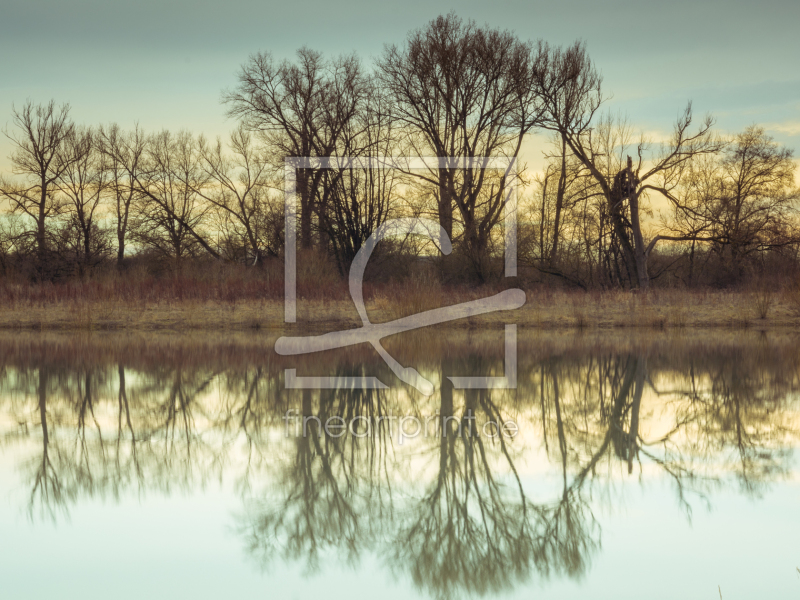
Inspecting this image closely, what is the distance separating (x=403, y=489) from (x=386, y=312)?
1472 centimetres

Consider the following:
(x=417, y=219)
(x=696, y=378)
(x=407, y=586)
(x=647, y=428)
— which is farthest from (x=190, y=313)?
(x=407, y=586)

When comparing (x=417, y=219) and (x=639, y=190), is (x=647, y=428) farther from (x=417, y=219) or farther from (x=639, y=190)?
(x=417, y=219)

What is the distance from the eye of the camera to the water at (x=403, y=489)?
12.1 feet

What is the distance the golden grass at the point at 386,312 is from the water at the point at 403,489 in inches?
377

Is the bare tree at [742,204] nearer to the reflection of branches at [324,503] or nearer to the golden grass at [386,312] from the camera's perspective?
the golden grass at [386,312]

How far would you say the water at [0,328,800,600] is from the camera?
3699mm

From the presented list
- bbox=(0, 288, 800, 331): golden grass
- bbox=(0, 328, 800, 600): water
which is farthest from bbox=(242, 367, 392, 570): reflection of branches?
bbox=(0, 288, 800, 331): golden grass

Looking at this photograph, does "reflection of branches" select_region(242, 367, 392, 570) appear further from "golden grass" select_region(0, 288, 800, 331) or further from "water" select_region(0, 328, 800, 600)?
"golden grass" select_region(0, 288, 800, 331)

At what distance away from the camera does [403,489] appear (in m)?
5.10

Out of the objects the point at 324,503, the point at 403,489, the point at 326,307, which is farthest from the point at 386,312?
the point at 324,503

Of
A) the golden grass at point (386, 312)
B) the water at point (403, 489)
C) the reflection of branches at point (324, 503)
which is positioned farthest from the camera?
the golden grass at point (386, 312)

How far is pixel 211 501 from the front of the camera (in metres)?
4.88

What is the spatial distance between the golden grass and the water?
957 centimetres

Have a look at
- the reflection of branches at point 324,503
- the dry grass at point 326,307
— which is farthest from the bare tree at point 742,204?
the reflection of branches at point 324,503
